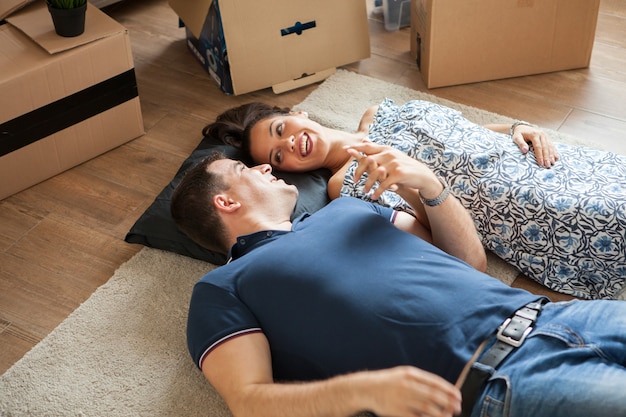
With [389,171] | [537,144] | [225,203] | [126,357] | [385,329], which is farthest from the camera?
[537,144]

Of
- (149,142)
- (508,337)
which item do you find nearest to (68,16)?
(149,142)

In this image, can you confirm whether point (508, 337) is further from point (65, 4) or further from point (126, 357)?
point (65, 4)

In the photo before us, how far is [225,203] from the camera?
5.39ft

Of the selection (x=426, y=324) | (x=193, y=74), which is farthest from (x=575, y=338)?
(x=193, y=74)

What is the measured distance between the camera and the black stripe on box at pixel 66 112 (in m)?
2.13

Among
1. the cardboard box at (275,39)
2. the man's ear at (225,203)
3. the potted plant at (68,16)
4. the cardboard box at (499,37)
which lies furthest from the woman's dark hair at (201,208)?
the cardboard box at (499,37)

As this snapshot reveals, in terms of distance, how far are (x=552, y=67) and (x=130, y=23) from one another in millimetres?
1748

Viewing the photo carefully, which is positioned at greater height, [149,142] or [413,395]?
[413,395]

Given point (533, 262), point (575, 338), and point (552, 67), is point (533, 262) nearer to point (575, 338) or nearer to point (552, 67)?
point (575, 338)

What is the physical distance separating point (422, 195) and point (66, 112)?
4.02ft

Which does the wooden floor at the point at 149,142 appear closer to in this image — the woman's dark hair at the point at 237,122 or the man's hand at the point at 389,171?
the woman's dark hair at the point at 237,122

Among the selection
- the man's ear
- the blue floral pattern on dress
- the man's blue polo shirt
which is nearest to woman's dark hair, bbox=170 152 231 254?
the man's ear

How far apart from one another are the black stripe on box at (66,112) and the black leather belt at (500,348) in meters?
1.51

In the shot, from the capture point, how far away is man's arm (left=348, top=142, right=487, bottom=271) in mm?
1497
